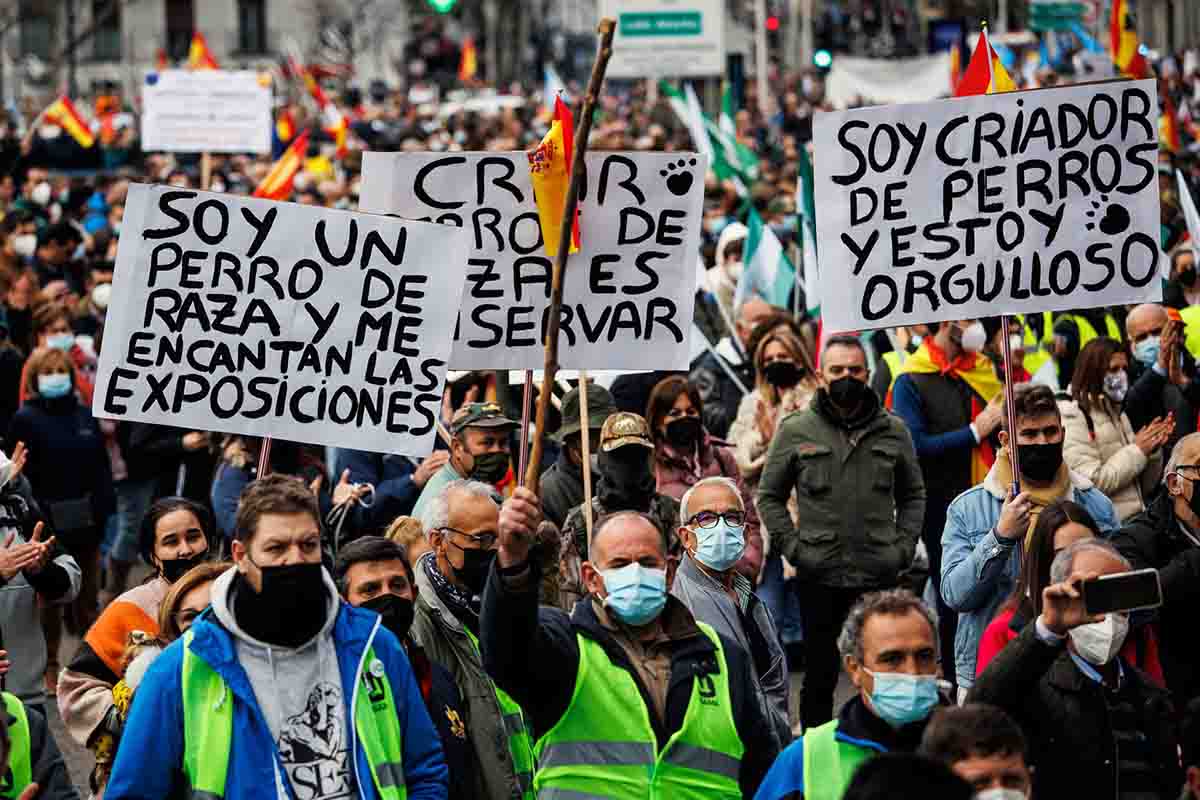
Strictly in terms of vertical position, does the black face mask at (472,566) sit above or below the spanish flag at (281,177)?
below

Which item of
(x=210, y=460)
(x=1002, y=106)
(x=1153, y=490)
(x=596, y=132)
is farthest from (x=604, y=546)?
(x=596, y=132)

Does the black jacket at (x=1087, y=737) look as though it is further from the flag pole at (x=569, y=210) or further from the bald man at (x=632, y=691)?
the flag pole at (x=569, y=210)

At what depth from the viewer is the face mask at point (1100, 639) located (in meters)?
5.51

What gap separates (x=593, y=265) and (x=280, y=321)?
1.03 meters

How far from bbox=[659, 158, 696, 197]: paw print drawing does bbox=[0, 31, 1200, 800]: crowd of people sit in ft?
2.50

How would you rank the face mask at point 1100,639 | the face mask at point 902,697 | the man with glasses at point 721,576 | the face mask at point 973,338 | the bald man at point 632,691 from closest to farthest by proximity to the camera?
the face mask at point 902,697 < the bald man at point 632,691 < the face mask at point 1100,639 < the man with glasses at point 721,576 < the face mask at point 973,338

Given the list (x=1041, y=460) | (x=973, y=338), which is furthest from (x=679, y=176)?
(x=973, y=338)

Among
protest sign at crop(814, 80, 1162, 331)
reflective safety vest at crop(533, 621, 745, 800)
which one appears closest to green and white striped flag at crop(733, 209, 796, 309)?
protest sign at crop(814, 80, 1162, 331)

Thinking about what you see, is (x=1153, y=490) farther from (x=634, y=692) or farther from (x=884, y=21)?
(x=884, y=21)

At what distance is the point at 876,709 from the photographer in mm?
4867

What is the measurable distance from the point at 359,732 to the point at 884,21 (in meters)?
55.4

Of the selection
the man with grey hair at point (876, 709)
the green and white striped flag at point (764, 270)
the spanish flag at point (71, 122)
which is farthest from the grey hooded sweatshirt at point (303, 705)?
the spanish flag at point (71, 122)

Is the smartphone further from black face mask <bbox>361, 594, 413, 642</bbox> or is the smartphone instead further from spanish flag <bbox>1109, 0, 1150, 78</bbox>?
spanish flag <bbox>1109, 0, 1150, 78</bbox>

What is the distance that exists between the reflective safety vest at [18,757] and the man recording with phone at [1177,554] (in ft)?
10.8
